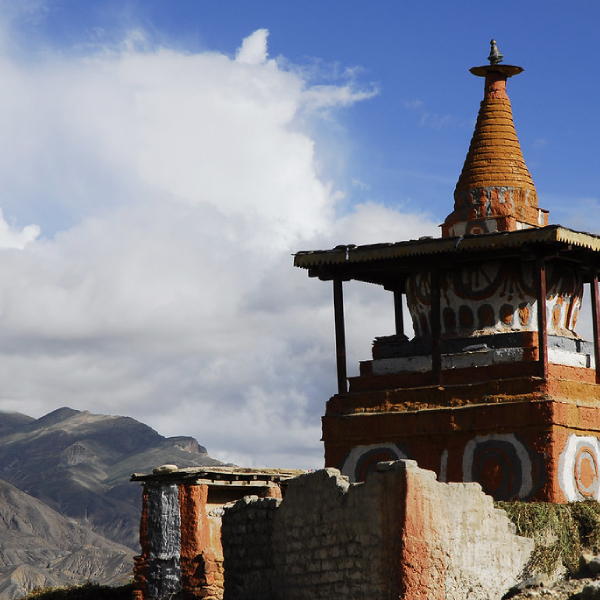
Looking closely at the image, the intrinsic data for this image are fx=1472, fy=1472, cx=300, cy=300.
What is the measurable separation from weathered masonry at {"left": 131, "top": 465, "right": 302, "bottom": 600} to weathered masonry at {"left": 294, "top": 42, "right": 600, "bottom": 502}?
3989mm

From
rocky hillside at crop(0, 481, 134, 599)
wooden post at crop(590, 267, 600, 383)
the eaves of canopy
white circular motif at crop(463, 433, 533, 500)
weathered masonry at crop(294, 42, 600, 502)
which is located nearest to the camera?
white circular motif at crop(463, 433, 533, 500)

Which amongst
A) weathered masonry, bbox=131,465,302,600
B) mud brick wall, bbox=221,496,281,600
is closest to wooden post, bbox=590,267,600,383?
weathered masonry, bbox=131,465,302,600

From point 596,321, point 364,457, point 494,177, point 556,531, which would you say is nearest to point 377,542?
point 556,531

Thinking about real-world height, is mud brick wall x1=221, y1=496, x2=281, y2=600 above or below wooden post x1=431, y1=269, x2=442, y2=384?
below

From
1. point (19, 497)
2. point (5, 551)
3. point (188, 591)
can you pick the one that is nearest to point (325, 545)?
point (188, 591)

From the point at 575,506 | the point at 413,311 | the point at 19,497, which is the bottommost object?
the point at 575,506

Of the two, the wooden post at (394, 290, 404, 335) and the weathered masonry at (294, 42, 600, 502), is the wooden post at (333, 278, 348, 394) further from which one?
the wooden post at (394, 290, 404, 335)

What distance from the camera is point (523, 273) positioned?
33.1 meters

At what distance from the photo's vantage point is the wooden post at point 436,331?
3234 centimetres

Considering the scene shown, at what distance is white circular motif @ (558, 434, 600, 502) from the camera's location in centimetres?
3073

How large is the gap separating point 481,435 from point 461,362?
188 centimetres

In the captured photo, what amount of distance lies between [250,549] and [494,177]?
42.8 ft

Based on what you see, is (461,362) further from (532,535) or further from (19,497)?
(19,497)

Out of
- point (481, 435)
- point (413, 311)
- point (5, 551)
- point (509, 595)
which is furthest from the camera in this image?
point (5, 551)
